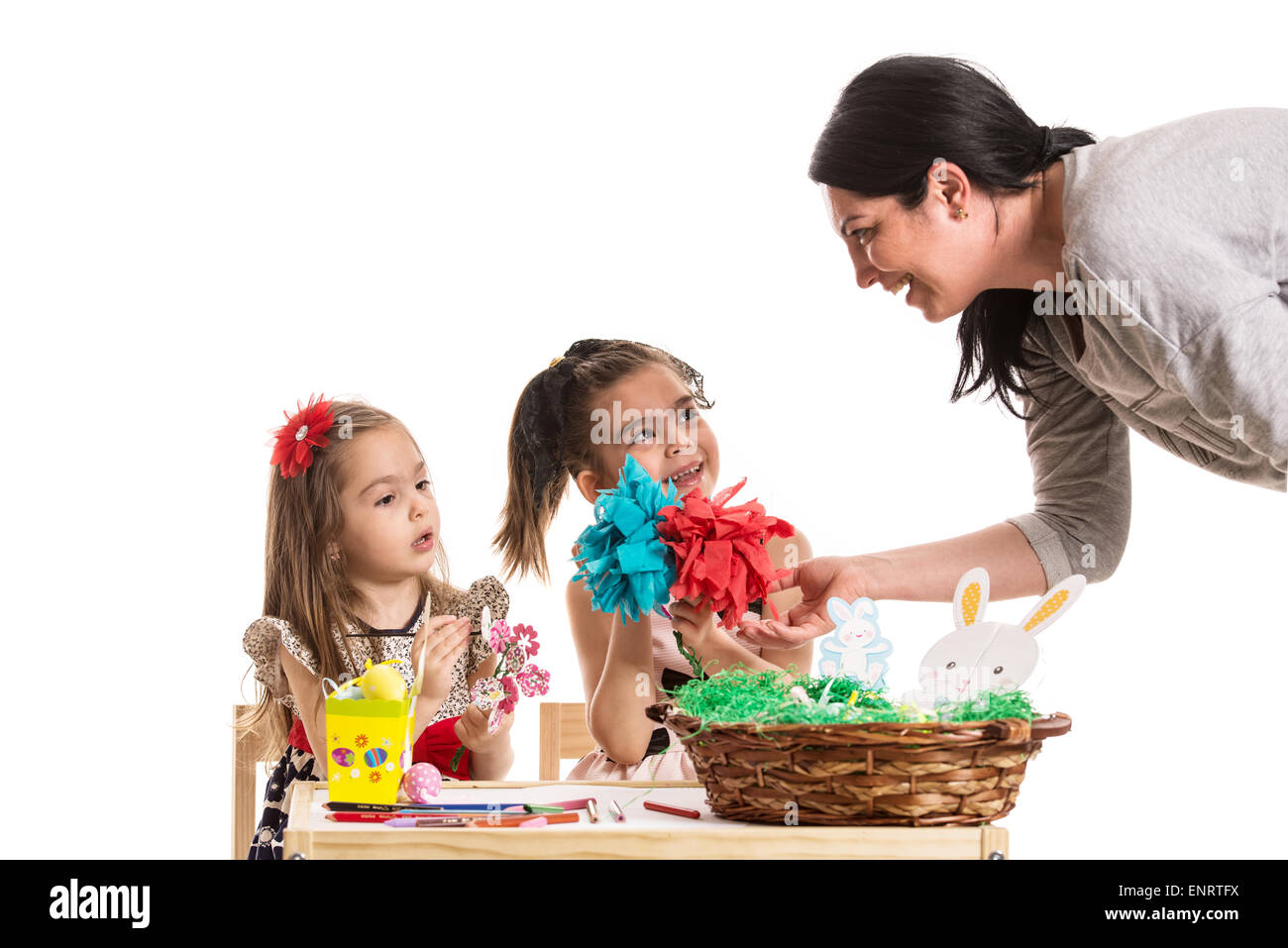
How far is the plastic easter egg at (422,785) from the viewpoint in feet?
4.11

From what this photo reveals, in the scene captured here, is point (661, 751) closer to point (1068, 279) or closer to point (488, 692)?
point (488, 692)

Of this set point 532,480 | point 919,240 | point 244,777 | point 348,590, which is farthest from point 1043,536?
point 244,777

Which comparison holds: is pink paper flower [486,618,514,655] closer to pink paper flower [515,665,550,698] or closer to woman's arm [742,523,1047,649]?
pink paper flower [515,665,550,698]

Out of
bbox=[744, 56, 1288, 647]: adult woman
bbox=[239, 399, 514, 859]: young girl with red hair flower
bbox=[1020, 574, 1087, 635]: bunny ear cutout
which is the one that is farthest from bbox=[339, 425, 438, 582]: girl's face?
bbox=[1020, 574, 1087, 635]: bunny ear cutout

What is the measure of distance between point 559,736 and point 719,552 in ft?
3.41

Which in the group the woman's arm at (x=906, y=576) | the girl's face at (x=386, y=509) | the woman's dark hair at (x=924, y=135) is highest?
the woman's dark hair at (x=924, y=135)

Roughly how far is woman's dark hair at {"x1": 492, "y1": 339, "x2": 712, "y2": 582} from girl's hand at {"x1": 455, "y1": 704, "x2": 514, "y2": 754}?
0.97 feet

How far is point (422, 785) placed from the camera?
126 centimetres

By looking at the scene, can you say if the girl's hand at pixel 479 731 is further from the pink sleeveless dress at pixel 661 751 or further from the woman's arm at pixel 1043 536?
the woman's arm at pixel 1043 536

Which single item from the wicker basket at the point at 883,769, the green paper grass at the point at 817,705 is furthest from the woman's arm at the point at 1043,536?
the wicker basket at the point at 883,769

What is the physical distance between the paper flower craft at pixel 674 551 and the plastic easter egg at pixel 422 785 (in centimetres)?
25
